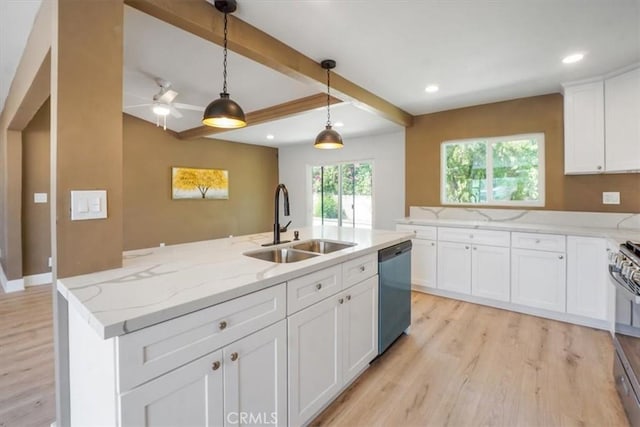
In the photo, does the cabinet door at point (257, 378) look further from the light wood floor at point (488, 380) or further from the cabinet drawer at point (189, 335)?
the light wood floor at point (488, 380)

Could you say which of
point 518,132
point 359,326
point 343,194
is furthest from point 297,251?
point 343,194

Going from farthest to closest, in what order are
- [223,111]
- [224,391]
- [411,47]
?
[411,47] < [223,111] < [224,391]

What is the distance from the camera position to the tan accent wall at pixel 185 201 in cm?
517

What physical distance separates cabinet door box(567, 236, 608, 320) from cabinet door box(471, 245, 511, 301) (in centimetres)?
53

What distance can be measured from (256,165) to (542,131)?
5343mm

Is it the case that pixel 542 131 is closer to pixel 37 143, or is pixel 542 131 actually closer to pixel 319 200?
pixel 319 200

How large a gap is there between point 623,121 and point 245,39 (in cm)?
345

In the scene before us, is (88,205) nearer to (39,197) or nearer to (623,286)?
(623,286)

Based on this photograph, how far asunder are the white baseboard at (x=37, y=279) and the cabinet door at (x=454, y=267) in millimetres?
5515

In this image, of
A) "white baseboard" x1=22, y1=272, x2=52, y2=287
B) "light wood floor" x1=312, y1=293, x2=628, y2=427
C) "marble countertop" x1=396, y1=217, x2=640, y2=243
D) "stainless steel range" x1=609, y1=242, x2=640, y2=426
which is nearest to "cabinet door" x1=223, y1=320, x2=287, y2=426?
"light wood floor" x1=312, y1=293, x2=628, y2=427

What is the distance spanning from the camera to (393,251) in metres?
2.43

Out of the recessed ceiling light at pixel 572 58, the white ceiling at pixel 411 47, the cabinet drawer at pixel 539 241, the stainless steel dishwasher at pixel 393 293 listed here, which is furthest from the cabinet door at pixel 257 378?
the recessed ceiling light at pixel 572 58

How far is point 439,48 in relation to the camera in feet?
7.92

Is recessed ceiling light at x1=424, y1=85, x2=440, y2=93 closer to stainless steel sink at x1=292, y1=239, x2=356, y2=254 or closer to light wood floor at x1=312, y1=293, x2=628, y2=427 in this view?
stainless steel sink at x1=292, y1=239, x2=356, y2=254
